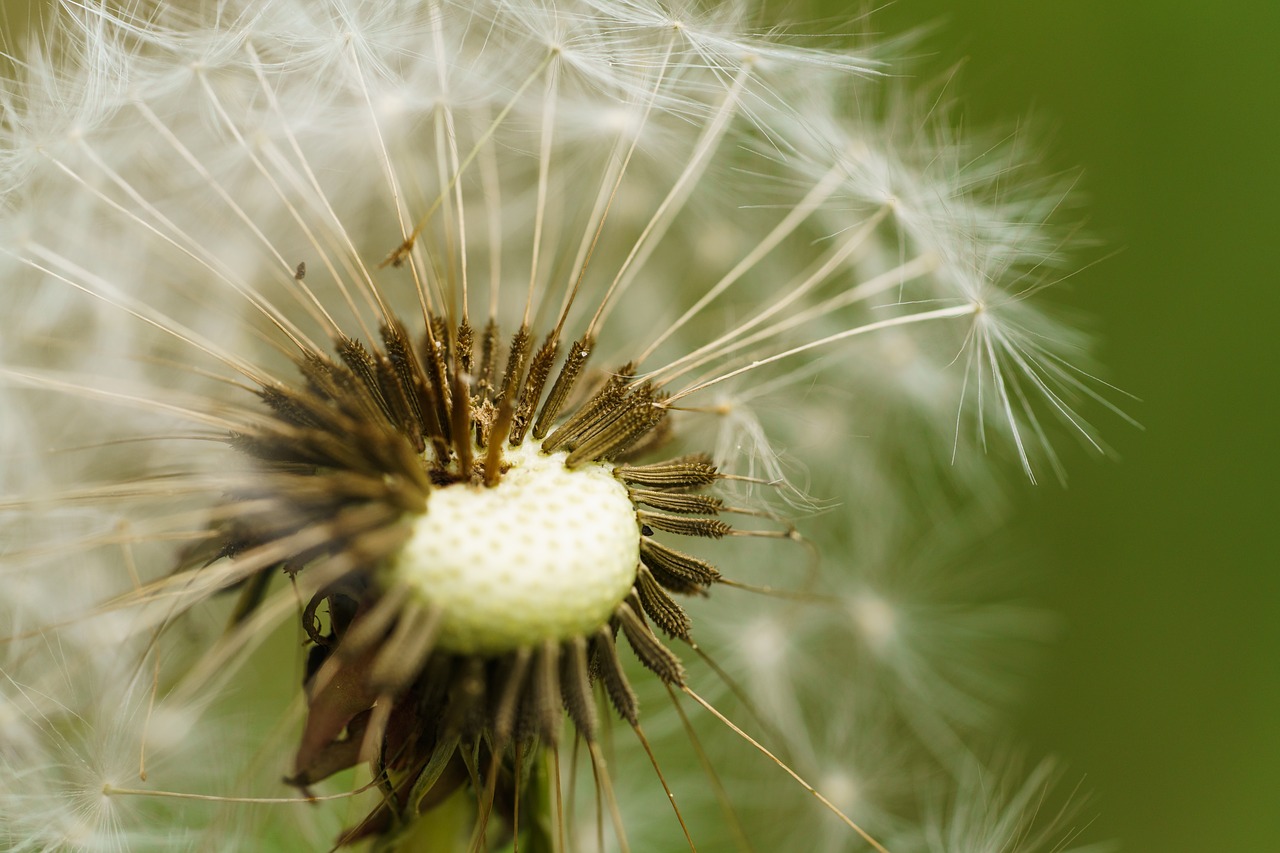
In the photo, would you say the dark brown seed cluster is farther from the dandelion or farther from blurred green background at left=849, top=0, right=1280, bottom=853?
blurred green background at left=849, top=0, right=1280, bottom=853

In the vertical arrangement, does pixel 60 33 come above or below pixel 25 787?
above

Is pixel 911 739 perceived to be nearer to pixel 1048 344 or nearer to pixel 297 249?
pixel 1048 344

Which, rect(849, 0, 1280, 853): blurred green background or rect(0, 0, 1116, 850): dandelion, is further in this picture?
rect(849, 0, 1280, 853): blurred green background

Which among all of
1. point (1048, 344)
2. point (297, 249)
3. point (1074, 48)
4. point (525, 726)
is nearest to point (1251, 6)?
point (1074, 48)

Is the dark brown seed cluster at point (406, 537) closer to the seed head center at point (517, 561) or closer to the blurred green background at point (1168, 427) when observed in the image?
the seed head center at point (517, 561)

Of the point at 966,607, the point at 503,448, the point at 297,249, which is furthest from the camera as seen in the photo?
the point at 966,607

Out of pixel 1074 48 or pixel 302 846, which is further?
pixel 1074 48

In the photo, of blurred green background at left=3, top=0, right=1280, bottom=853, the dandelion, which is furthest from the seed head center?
blurred green background at left=3, top=0, right=1280, bottom=853
